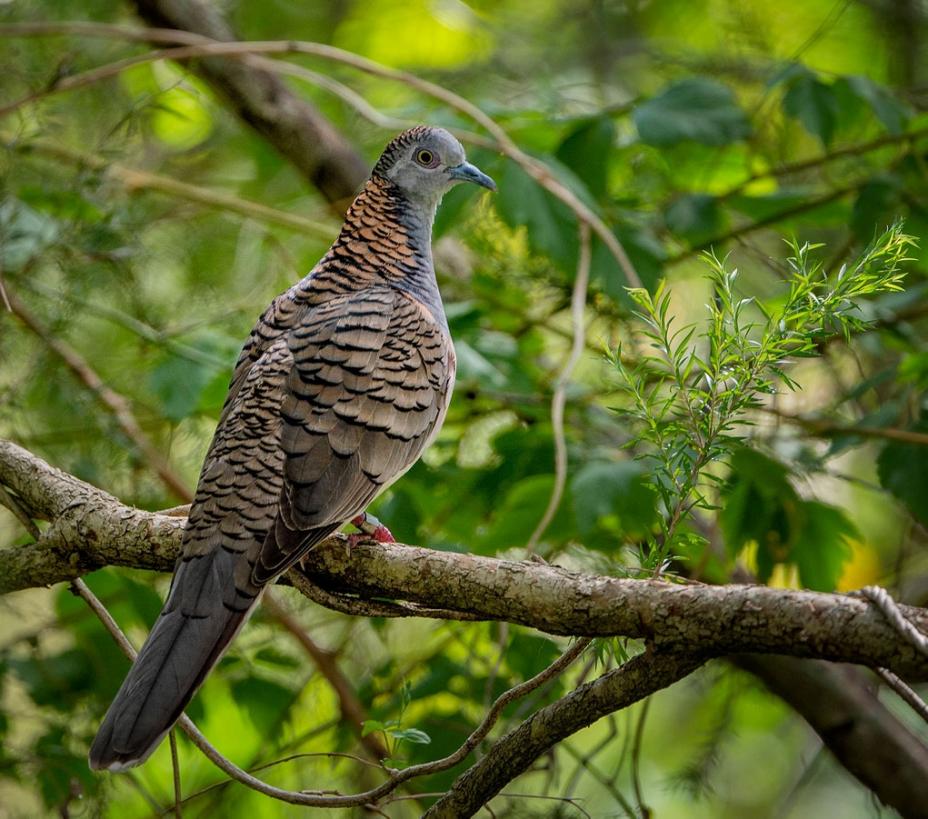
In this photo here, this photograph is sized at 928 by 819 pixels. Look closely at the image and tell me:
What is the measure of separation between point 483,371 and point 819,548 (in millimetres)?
1255

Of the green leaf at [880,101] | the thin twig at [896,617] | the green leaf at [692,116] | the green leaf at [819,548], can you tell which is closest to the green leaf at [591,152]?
the green leaf at [692,116]

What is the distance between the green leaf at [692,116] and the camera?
11.9 ft

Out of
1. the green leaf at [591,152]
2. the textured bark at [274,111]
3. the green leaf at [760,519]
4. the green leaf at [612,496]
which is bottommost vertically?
the green leaf at [760,519]

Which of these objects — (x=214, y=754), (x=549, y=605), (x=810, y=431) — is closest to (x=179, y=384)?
(x=214, y=754)

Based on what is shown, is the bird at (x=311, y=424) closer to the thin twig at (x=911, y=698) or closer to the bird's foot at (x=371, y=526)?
the bird's foot at (x=371, y=526)

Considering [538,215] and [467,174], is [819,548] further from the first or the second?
[467,174]

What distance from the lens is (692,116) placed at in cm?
371

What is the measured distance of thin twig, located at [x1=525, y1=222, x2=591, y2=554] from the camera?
2920mm

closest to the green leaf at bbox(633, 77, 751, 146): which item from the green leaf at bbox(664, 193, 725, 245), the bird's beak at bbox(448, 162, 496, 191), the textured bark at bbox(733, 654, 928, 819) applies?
the green leaf at bbox(664, 193, 725, 245)

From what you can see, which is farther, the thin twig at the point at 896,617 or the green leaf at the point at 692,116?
the green leaf at the point at 692,116

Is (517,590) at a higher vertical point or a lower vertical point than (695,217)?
lower

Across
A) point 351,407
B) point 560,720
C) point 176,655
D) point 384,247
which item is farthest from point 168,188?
point 560,720

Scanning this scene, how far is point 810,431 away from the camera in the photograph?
3.99 meters

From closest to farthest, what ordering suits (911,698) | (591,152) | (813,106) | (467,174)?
(911,698) < (467,174) < (813,106) < (591,152)
